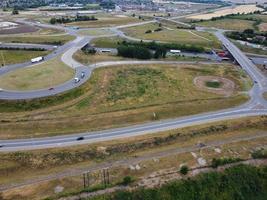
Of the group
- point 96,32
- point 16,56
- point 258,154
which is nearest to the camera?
point 258,154

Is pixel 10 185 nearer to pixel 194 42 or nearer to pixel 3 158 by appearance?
pixel 3 158

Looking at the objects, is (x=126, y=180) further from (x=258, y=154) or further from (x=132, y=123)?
(x=258, y=154)

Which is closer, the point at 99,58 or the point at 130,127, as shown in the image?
the point at 130,127

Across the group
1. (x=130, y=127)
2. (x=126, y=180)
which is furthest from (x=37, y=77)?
(x=126, y=180)

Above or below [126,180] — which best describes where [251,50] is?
below

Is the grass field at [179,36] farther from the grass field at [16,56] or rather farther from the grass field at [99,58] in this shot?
the grass field at [16,56]

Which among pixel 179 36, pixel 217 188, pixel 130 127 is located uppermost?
pixel 130 127

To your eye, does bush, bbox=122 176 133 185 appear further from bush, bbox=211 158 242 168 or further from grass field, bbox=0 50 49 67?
grass field, bbox=0 50 49 67
